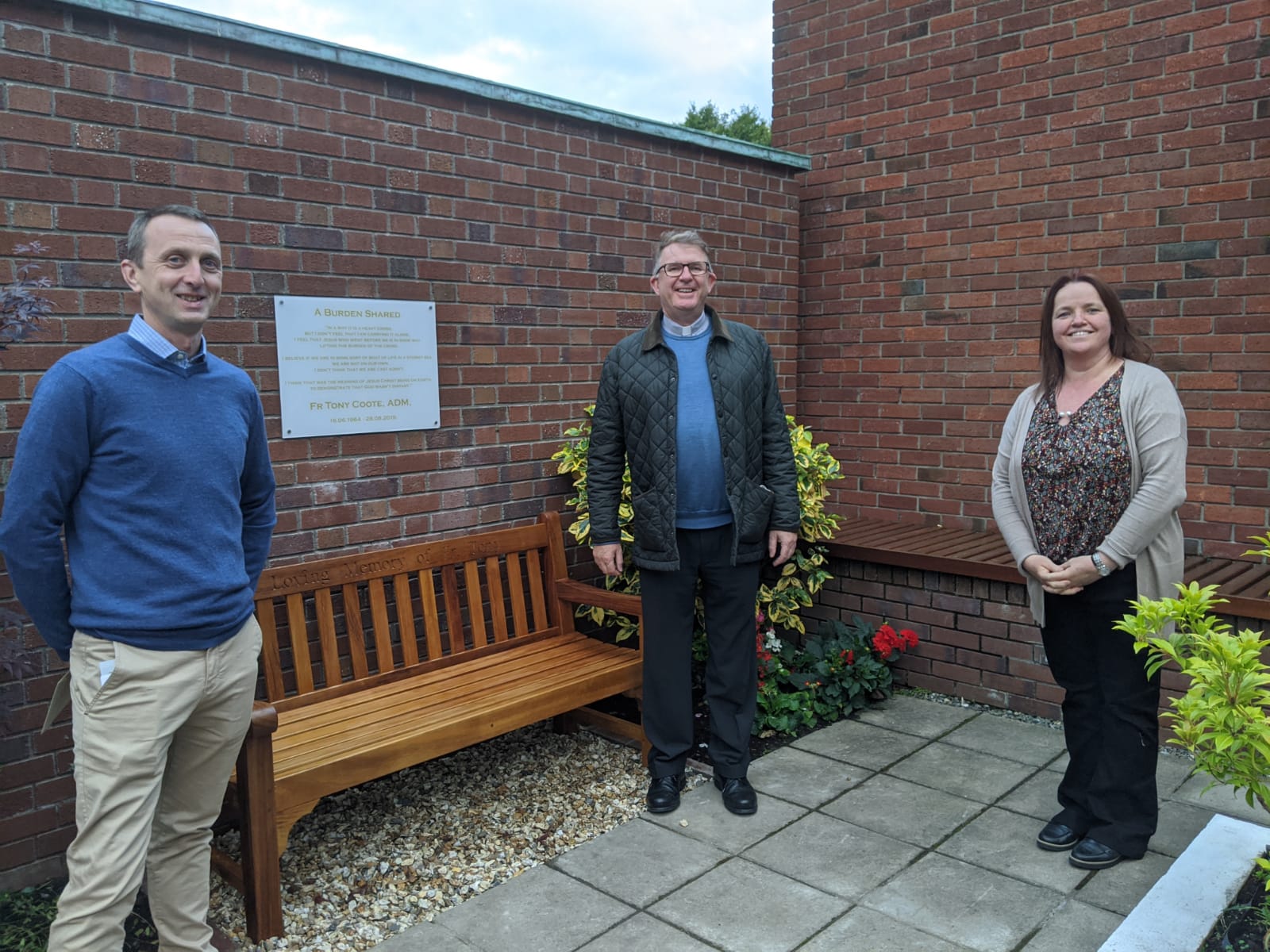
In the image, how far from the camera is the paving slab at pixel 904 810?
3490mm

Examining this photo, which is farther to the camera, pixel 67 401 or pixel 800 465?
pixel 800 465

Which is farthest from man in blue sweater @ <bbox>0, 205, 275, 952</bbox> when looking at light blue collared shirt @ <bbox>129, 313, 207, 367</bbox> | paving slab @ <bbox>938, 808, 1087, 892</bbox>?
paving slab @ <bbox>938, 808, 1087, 892</bbox>

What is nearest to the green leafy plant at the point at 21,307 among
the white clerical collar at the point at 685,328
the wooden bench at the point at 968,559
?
the white clerical collar at the point at 685,328

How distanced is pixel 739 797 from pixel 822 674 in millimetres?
1246

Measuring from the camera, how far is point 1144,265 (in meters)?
4.80

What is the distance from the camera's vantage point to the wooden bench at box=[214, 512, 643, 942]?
114 inches

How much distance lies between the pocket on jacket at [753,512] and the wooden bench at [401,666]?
0.67 m

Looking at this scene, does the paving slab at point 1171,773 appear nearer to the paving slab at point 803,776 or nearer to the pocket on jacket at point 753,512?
the paving slab at point 803,776

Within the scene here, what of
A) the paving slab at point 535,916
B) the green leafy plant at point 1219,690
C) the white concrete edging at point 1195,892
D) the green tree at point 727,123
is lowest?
the paving slab at point 535,916

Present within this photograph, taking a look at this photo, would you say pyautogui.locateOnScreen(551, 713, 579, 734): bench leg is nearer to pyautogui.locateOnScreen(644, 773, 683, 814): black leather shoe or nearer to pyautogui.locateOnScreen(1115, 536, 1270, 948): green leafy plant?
pyautogui.locateOnScreen(644, 773, 683, 814): black leather shoe

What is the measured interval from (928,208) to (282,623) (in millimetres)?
4055

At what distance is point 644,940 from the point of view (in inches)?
111

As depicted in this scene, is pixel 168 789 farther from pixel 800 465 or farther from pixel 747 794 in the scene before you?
pixel 800 465

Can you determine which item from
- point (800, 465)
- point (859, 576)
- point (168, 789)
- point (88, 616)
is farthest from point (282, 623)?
point (859, 576)
